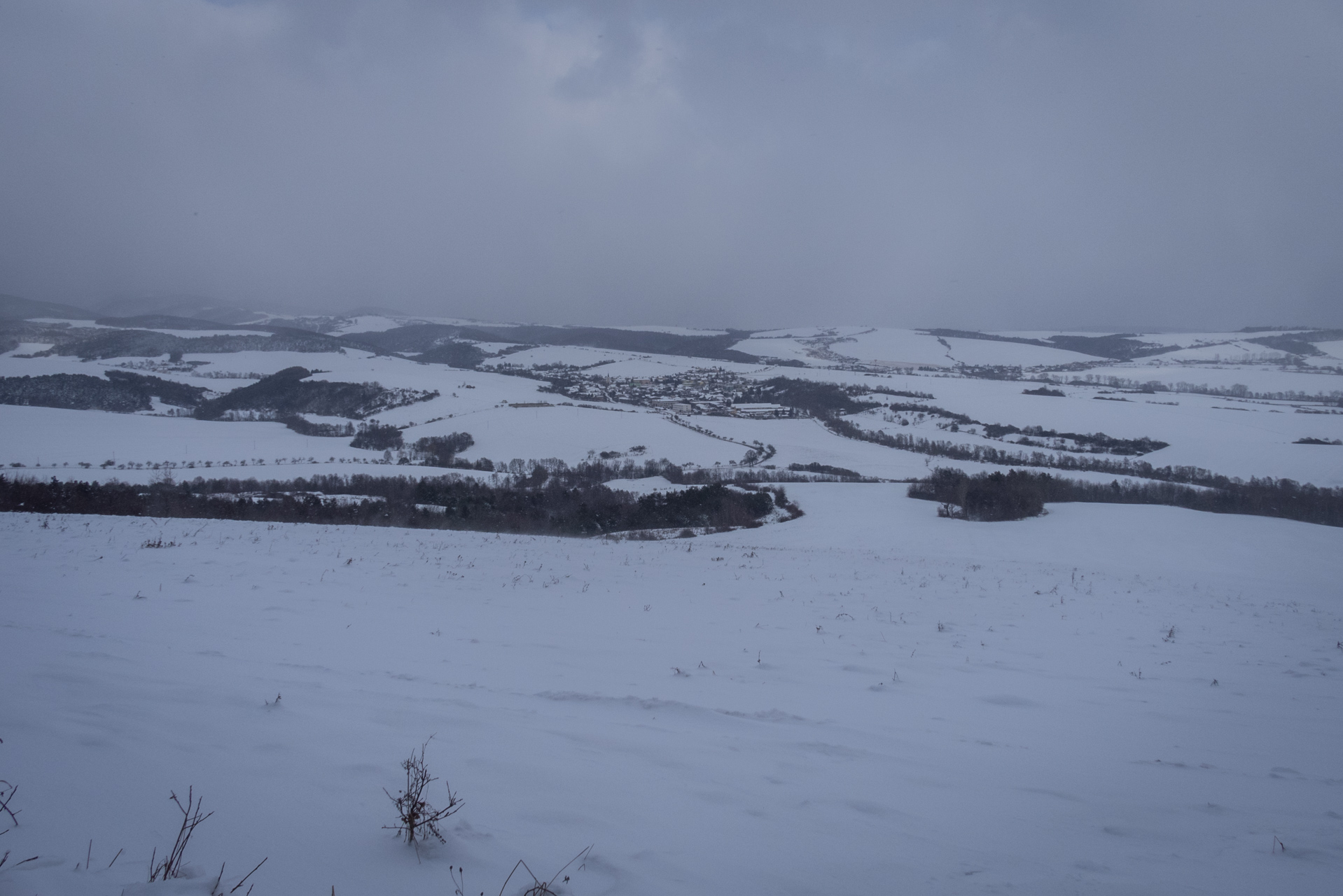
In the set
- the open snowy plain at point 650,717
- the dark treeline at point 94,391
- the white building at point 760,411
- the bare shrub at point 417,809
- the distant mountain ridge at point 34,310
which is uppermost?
the distant mountain ridge at point 34,310

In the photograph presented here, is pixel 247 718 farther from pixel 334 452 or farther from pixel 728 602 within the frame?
pixel 334 452

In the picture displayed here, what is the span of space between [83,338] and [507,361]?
7132 cm

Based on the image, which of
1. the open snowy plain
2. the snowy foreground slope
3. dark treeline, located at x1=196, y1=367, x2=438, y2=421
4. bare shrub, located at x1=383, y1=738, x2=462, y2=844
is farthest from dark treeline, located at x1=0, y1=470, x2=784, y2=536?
dark treeline, located at x1=196, y1=367, x2=438, y2=421

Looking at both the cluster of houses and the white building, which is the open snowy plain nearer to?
the white building

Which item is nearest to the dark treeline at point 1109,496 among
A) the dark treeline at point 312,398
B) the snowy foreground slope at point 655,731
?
the snowy foreground slope at point 655,731

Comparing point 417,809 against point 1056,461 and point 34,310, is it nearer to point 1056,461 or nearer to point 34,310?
point 1056,461

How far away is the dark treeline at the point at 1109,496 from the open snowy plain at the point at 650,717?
12958mm

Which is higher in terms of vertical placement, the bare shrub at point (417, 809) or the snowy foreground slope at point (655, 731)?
the bare shrub at point (417, 809)

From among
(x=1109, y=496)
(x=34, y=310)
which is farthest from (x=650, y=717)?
(x=34, y=310)

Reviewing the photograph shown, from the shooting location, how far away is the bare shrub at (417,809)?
280cm

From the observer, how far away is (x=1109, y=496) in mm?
34219

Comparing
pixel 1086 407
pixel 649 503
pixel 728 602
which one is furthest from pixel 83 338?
pixel 1086 407

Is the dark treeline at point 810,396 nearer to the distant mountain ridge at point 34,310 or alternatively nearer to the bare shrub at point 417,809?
the bare shrub at point 417,809

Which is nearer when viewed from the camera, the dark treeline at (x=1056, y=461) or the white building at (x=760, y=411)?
the dark treeline at (x=1056, y=461)
